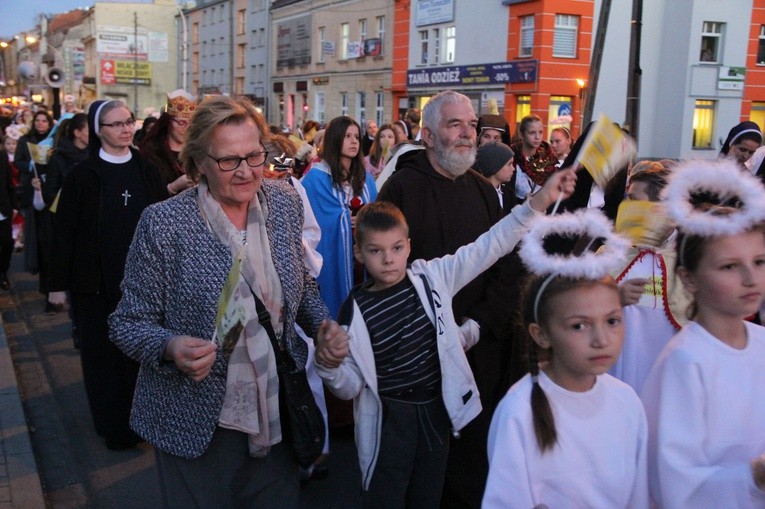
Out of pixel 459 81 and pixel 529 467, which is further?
pixel 459 81

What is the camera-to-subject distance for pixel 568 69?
93.4 feet

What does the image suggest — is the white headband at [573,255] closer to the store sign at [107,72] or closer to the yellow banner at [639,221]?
the yellow banner at [639,221]

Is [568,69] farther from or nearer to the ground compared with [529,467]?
farther from the ground

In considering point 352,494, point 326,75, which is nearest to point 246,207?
point 352,494

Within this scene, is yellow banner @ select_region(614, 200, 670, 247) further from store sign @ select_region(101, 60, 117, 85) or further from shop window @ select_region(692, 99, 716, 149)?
store sign @ select_region(101, 60, 117, 85)

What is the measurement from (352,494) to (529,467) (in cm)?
253

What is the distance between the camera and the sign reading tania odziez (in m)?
28.5

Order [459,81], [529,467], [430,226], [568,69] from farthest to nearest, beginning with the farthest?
1. [459,81]
2. [568,69]
3. [430,226]
4. [529,467]

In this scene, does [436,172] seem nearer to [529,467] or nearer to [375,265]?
[375,265]

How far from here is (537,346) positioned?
2391 millimetres

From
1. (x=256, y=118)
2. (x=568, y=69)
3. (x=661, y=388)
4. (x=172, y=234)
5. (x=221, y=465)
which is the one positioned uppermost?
(x=568, y=69)

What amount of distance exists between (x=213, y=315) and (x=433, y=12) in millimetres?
33137

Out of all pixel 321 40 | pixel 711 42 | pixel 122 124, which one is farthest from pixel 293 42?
pixel 122 124

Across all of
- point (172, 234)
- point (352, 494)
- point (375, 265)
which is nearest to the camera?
point (172, 234)
